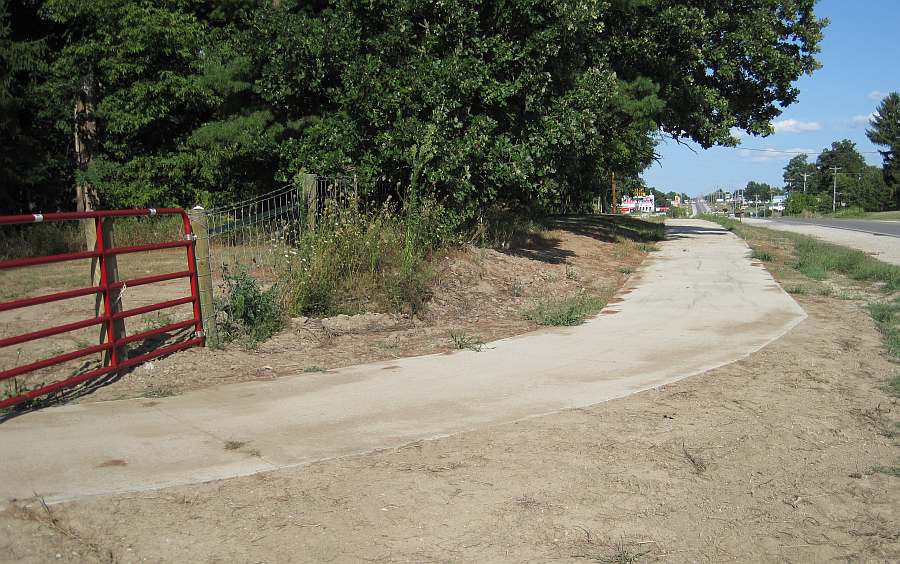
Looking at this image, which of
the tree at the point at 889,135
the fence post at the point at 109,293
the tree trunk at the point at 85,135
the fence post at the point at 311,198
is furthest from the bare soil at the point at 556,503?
the tree at the point at 889,135

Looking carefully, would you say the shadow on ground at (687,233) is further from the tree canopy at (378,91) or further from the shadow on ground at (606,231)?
the tree canopy at (378,91)

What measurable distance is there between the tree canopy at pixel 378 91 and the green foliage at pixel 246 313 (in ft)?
15.4

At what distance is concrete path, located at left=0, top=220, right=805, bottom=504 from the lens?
16.8 ft

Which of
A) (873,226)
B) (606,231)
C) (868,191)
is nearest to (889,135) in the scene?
(868,191)

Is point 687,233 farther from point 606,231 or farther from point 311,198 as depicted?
point 311,198

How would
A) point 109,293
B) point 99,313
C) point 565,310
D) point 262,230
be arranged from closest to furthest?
point 109,293, point 99,313, point 262,230, point 565,310

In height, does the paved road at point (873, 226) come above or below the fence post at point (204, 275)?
below

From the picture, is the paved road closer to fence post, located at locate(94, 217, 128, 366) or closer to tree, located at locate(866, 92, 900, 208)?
fence post, located at locate(94, 217, 128, 366)

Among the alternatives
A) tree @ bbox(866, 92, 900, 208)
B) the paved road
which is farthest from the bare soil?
tree @ bbox(866, 92, 900, 208)

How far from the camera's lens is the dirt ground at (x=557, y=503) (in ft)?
13.6

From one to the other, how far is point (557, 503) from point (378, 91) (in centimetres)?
1011

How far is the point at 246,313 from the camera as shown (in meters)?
8.86

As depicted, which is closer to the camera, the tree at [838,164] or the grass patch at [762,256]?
the grass patch at [762,256]

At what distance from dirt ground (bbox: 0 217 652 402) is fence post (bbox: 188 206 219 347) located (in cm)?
25
